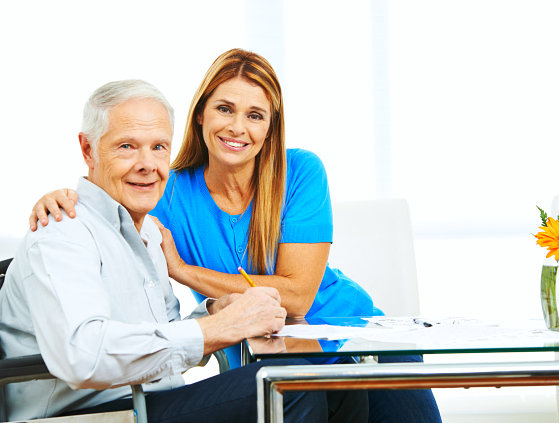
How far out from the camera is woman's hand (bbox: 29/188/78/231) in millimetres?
1264

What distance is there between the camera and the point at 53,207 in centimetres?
128

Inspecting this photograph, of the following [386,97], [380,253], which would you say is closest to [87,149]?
[380,253]

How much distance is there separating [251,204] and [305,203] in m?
0.16

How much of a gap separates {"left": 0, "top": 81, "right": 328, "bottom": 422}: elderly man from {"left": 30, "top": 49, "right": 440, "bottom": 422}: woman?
16.3 inches

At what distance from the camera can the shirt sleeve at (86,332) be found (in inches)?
42.9

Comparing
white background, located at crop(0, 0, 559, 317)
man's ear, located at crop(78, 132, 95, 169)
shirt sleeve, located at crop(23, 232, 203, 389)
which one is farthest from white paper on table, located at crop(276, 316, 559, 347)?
white background, located at crop(0, 0, 559, 317)

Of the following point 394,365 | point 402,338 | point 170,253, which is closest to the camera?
point 394,365

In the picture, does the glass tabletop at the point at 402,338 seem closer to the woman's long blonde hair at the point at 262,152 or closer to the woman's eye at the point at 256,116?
the woman's long blonde hair at the point at 262,152

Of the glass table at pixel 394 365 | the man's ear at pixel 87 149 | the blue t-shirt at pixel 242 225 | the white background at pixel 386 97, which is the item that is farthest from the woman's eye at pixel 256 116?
the white background at pixel 386 97

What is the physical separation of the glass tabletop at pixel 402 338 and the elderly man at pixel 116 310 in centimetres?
10

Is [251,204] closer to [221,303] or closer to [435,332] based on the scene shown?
[221,303]

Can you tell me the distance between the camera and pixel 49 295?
3.69ft

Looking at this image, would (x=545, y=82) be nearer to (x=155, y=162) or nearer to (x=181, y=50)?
(x=181, y=50)

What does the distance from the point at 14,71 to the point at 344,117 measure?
1.72 meters
